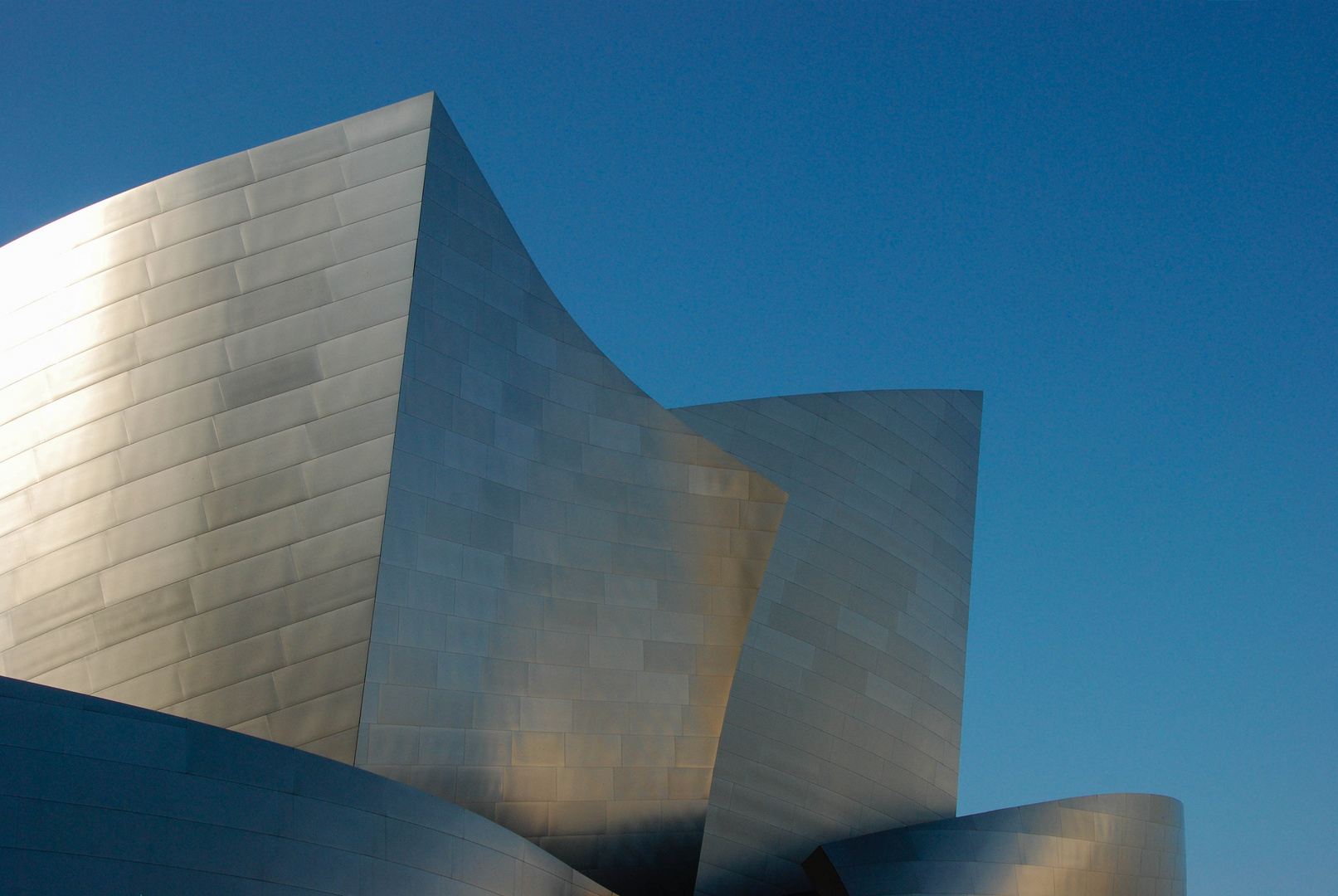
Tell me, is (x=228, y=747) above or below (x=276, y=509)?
below

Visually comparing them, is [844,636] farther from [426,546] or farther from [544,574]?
[426,546]

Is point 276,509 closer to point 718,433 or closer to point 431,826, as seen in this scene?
point 431,826

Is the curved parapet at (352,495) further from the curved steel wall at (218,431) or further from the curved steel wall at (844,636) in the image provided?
the curved steel wall at (844,636)

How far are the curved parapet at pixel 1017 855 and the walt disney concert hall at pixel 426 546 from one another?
1.9 inches

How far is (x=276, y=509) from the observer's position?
14.9 metres

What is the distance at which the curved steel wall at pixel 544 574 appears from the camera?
15219 millimetres

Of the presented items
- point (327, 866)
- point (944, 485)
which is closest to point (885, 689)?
point (944, 485)

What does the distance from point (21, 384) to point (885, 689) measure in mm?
13821

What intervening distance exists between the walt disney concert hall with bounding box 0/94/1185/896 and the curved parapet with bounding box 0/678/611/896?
109cm

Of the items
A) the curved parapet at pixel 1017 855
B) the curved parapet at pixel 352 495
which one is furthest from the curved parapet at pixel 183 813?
the curved parapet at pixel 1017 855

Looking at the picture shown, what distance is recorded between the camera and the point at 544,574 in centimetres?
1659

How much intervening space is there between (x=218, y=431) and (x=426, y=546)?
2.98m

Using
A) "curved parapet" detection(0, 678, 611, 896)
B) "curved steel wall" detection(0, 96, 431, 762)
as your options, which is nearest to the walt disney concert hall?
"curved steel wall" detection(0, 96, 431, 762)

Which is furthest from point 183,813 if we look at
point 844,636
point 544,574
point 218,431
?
point 844,636
